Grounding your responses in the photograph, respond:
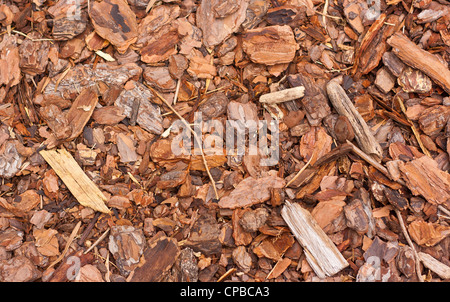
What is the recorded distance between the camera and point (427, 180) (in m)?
2.04

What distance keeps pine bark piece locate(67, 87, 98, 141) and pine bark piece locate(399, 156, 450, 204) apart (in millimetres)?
1728

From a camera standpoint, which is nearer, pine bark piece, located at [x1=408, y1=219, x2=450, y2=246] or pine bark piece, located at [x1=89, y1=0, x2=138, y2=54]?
pine bark piece, located at [x1=408, y1=219, x2=450, y2=246]

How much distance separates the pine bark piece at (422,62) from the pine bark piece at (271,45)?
569 mm

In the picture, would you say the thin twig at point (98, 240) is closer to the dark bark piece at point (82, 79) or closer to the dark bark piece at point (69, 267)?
the dark bark piece at point (69, 267)

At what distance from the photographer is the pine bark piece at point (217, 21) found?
86.4 inches

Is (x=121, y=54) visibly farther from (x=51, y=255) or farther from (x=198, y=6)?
(x=51, y=255)

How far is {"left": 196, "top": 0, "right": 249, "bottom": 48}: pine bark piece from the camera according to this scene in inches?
86.4

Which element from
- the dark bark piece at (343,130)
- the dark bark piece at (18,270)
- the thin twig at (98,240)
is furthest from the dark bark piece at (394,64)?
the dark bark piece at (18,270)

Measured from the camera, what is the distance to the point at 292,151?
2.19 metres

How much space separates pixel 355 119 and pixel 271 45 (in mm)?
628

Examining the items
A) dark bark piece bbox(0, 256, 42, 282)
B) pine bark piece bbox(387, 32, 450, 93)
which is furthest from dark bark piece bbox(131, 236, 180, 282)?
pine bark piece bbox(387, 32, 450, 93)

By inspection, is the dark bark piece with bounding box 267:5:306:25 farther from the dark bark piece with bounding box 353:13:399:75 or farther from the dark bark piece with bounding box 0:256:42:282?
the dark bark piece with bounding box 0:256:42:282

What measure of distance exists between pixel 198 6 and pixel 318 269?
1.61m

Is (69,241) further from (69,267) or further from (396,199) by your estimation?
(396,199)
